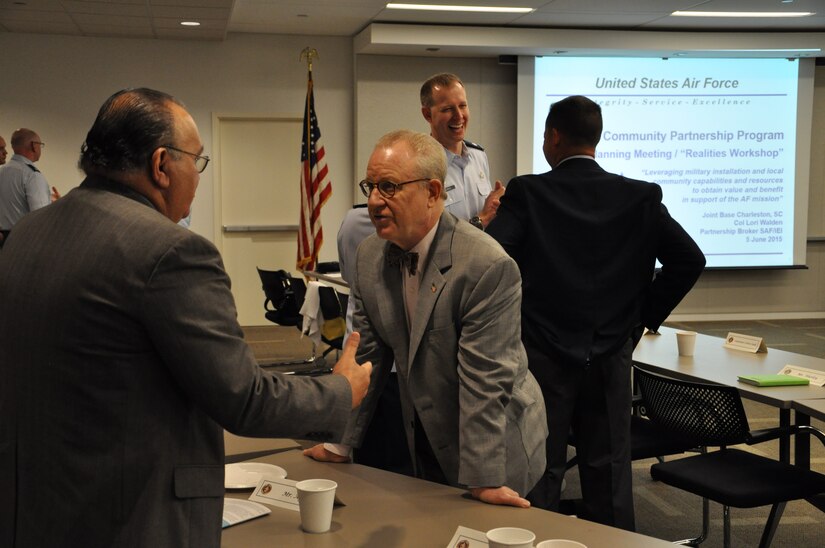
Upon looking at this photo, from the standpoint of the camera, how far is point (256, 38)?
33.3 feet

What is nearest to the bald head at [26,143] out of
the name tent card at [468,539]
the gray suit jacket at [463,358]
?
the gray suit jacket at [463,358]

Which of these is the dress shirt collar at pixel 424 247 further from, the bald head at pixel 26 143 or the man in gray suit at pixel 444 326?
the bald head at pixel 26 143

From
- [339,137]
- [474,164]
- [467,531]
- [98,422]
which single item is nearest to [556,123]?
[474,164]

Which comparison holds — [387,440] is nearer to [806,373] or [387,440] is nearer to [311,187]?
[806,373]

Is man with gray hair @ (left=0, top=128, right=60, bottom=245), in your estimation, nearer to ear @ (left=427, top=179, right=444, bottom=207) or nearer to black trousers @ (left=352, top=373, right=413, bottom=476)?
black trousers @ (left=352, top=373, right=413, bottom=476)

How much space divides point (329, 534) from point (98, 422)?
575mm

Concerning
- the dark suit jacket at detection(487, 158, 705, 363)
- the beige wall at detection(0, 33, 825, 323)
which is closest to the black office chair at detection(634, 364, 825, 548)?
the dark suit jacket at detection(487, 158, 705, 363)

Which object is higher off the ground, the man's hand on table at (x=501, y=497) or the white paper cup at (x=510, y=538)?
the white paper cup at (x=510, y=538)

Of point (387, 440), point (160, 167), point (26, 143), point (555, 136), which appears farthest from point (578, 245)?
point (26, 143)

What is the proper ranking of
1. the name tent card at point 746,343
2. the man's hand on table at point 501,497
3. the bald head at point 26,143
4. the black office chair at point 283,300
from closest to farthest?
the man's hand on table at point 501,497
the name tent card at point 746,343
the bald head at point 26,143
the black office chair at point 283,300

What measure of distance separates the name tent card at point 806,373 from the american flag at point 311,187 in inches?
249

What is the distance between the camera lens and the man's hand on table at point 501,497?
1.98 m

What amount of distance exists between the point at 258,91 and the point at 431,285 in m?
8.49

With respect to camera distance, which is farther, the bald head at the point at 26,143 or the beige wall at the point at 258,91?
the beige wall at the point at 258,91
